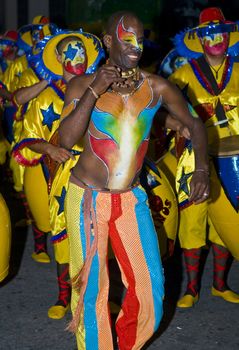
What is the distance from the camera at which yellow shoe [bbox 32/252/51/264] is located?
6207mm

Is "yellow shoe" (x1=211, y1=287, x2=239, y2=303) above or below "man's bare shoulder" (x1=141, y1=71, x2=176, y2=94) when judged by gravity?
below

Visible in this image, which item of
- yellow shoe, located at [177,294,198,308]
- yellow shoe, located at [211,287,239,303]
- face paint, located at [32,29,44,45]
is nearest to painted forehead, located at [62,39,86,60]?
yellow shoe, located at [177,294,198,308]

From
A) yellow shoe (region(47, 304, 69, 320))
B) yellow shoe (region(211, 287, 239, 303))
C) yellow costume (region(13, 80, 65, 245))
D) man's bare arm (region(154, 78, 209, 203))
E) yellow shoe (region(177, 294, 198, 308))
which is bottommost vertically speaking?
yellow shoe (region(211, 287, 239, 303))

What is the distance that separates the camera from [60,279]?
4.98 metres

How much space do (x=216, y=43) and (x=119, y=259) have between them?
198 centimetres

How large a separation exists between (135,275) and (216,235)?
1526 mm

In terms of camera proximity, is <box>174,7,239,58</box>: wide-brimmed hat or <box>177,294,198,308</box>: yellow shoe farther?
<box>174,7,239,58</box>: wide-brimmed hat

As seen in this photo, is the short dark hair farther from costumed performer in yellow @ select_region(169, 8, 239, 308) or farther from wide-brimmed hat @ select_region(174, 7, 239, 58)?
wide-brimmed hat @ select_region(174, 7, 239, 58)

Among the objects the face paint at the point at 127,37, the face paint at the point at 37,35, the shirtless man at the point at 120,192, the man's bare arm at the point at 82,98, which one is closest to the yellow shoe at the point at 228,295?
the shirtless man at the point at 120,192

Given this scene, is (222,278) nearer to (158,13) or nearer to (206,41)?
(206,41)

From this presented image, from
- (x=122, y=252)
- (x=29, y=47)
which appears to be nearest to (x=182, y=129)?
(x=122, y=252)

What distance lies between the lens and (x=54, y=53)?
5246mm

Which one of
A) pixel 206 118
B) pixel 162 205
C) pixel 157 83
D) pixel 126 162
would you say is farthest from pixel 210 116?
pixel 126 162

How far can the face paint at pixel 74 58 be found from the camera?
4938mm
